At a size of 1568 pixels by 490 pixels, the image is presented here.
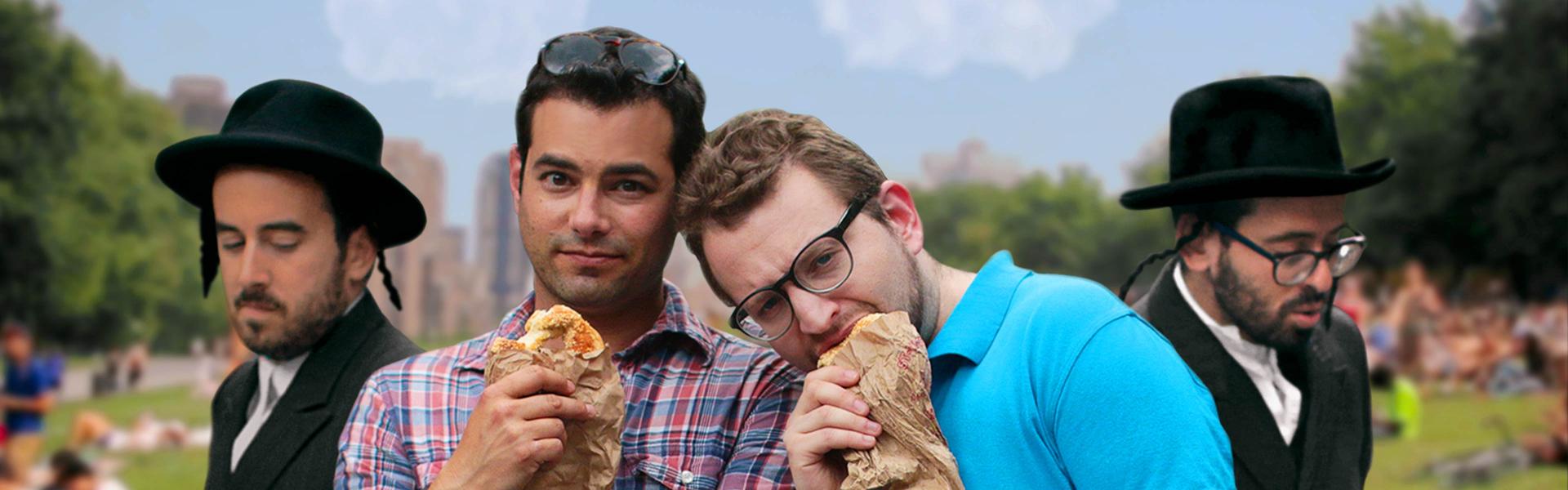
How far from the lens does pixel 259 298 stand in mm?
4137

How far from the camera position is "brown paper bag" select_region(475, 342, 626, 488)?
2.97m

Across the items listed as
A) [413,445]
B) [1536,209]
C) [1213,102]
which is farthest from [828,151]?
[1536,209]

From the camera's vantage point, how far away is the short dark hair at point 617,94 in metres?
3.42

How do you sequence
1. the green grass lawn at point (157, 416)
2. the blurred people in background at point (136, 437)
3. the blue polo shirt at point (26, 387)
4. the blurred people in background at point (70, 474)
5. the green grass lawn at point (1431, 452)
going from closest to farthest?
1. the blurred people in background at point (70, 474)
2. the green grass lawn at point (1431, 452)
3. the blue polo shirt at point (26, 387)
4. the green grass lawn at point (157, 416)
5. the blurred people in background at point (136, 437)

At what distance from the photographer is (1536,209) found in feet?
92.2

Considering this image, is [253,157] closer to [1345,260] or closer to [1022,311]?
[1022,311]

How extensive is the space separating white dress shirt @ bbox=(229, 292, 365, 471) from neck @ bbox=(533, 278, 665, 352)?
1.05 meters

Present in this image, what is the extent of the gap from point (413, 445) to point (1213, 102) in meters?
2.73

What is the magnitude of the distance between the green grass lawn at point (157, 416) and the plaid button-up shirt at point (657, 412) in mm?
20583

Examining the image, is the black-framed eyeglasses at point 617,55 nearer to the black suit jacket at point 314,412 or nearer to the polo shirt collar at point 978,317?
the polo shirt collar at point 978,317

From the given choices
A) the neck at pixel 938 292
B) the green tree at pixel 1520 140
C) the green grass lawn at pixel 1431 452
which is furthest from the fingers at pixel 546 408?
the green tree at pixel 1520 140

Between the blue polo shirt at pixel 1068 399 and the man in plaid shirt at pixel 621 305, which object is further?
the man in plaid shirt at pixel 621 305

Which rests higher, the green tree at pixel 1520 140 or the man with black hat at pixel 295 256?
the man with black hat at pixel 295 256

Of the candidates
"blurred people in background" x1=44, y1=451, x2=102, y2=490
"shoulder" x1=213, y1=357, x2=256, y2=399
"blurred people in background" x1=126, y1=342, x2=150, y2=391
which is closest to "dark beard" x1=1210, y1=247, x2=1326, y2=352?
"shoulder" x1=213, y1=357, x2=256, y2=399
